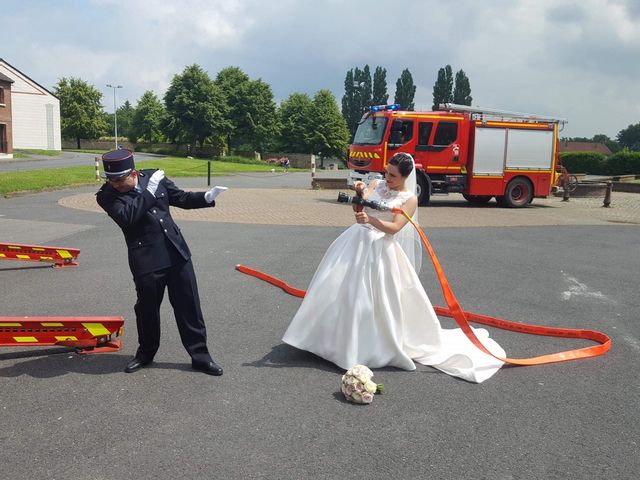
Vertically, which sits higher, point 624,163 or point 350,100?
point 350,100

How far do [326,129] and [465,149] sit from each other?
6436 cm

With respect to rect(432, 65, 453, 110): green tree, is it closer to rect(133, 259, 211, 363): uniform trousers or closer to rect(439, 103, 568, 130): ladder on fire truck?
rect(439, 103, 568, 130): ladder on fire truck

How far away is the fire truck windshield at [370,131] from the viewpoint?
18250 millimetres

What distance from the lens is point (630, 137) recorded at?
144m

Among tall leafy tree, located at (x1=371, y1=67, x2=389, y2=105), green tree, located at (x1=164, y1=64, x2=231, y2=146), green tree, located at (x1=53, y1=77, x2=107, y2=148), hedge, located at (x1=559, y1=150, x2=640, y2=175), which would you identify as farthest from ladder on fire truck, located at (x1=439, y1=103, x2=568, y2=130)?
tall leafy tree, located at (x1=371, y1=67, x2=389, y2=105)

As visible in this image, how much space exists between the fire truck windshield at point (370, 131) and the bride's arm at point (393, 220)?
13686 millimetres

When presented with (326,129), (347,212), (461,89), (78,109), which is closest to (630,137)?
(461,89)

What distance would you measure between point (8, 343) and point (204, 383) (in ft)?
5.47

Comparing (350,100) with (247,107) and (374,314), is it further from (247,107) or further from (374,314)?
(374,314)

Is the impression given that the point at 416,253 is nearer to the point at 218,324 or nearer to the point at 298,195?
the point at 218,324

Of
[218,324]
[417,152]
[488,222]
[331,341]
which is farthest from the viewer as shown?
[417,152]

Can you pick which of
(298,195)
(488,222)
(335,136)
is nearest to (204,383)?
(488,222)

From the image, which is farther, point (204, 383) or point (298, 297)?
point (298, 297)

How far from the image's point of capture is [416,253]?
17.4 feet
